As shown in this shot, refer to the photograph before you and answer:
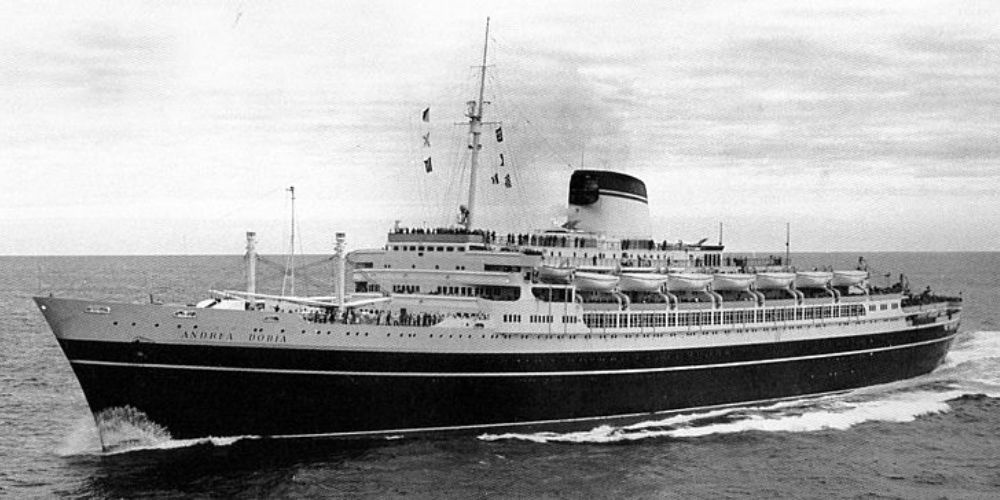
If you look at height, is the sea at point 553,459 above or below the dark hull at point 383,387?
below

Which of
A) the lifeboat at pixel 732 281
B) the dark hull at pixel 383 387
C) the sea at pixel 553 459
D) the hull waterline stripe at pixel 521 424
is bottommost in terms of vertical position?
the sea at pixel 553 459

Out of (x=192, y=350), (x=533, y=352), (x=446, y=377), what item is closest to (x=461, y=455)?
(x=446, y=377)

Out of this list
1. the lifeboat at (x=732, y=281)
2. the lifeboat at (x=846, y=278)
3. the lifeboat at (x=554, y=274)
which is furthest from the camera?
the lifeboat at (x=846, y=278)

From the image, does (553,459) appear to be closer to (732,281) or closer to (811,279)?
(732,281)

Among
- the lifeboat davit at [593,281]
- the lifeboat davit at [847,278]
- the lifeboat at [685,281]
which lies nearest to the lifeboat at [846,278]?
the lifeboat davit at [847,278]

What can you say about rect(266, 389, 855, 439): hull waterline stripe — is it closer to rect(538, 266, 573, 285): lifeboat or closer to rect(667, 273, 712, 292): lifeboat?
rect(667, 273, 712, 292): lifeboat

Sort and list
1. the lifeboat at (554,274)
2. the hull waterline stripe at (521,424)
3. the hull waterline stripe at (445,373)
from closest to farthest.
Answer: the hull waterline stripe at (445,373), the hull waterline stripe at (521,424), the lifeboat at (554,274)

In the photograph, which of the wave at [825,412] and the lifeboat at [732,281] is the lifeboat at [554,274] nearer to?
the wave at [825,412]

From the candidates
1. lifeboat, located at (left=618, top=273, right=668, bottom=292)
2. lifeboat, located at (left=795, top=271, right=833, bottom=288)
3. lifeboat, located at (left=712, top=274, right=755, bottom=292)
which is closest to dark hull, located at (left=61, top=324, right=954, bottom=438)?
lifeboat, located at (left=618, top=273, right=668, bottom=292)
